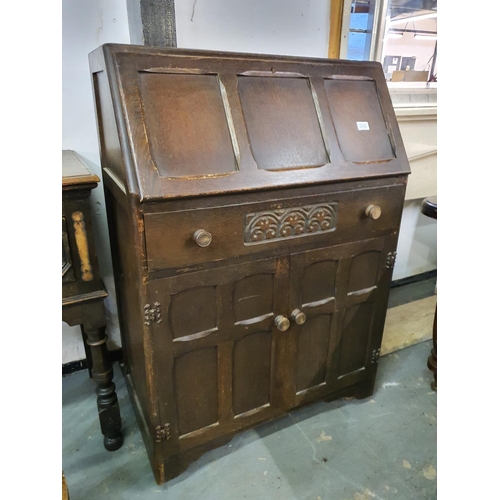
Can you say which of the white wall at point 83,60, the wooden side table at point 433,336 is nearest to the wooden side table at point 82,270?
the white wall at point 83,60

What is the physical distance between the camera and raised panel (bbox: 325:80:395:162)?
3.99ft

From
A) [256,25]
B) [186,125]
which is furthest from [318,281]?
[256,25]

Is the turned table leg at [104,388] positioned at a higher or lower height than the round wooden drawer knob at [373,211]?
lower

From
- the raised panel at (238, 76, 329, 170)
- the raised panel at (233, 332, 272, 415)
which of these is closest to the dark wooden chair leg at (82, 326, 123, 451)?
the raised panel at (233, 332, 272, 415)

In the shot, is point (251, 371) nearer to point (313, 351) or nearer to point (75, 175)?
point (313, 351)

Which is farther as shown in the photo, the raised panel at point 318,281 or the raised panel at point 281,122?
the raised panel at point 318,281

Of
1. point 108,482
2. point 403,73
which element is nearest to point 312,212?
point 108,482

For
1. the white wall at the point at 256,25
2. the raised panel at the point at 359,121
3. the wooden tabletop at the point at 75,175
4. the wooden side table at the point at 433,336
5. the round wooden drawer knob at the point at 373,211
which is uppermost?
the white wall at the point at 256,25

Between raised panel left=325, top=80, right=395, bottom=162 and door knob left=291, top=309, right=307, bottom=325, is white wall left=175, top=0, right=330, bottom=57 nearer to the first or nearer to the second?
raised panel left=325, top=80, right=395, bottom=162

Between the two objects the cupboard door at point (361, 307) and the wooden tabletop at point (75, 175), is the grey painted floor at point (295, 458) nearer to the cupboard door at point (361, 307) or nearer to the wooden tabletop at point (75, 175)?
the cupboard door at point (361, 307)

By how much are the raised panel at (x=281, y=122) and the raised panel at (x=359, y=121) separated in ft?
0.28

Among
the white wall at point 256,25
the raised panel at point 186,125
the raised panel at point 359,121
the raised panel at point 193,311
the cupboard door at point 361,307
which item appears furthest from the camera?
the white wall at point 256,25

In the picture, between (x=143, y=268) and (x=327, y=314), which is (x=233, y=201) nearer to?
(x=143, y=268)

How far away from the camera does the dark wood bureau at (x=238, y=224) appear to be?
3.17 ft
